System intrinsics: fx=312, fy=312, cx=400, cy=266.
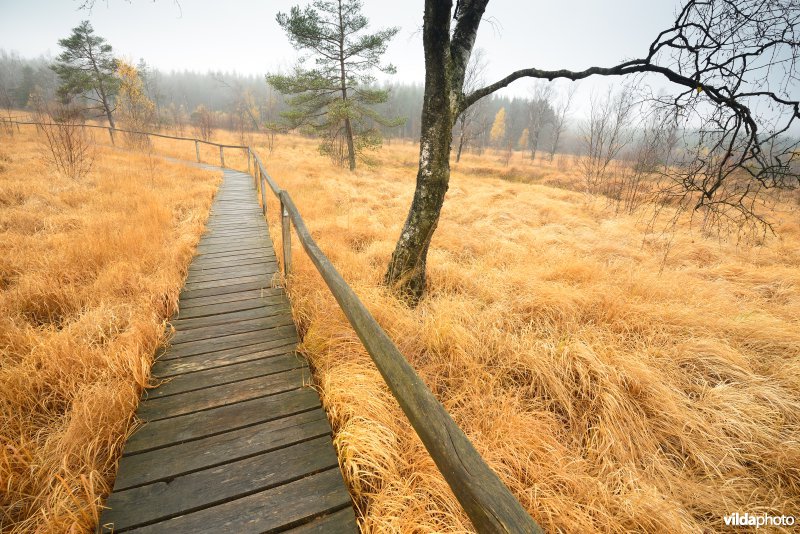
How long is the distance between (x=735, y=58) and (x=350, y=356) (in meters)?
4.40

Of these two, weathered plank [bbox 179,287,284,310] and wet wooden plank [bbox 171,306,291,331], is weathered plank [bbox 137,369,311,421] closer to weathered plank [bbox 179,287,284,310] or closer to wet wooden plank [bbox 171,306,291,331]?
wet wooden plank [bbox 171,306,291,331]

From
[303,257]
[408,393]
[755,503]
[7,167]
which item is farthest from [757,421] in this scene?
[7,167]

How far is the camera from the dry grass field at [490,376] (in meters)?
1.75

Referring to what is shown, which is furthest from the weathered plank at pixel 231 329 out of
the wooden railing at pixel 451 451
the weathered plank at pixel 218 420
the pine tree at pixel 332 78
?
the pine tree at pixel 332 78

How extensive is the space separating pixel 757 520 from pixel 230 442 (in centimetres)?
311

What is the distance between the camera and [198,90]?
9025 centimetres

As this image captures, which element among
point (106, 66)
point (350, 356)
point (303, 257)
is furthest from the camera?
point (106, 66)

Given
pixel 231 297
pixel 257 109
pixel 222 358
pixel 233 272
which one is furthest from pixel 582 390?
pixel 257 109

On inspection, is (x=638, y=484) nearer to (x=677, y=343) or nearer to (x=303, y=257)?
(x=677, y=343)

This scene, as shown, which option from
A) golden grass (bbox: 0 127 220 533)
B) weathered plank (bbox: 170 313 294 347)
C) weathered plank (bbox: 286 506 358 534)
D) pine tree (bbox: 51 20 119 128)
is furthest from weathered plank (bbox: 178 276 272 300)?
pine tree (bbox: 51 20 119 128)

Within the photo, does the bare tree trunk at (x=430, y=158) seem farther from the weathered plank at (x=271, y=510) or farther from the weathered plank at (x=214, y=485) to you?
the weathered plank at (x=271, y=510)

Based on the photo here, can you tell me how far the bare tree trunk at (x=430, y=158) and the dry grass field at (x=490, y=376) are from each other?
434mm

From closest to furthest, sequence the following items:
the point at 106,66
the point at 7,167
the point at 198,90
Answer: the point at 7,167, the point at 106,66, the point at 198,90

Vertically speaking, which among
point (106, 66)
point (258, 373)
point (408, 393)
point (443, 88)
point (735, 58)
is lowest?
point (258, 373)
